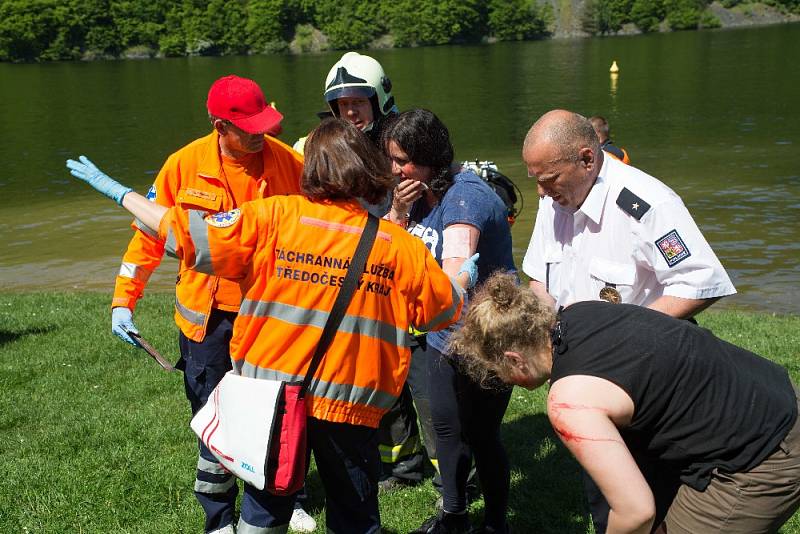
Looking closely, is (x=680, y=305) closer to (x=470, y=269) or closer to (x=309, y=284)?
(x=470, y=269)

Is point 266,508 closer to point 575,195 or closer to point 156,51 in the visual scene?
point 575,195

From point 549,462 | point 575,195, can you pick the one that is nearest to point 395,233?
point 575,195

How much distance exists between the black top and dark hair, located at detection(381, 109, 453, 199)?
51.8 inches

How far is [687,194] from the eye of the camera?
19000 mm

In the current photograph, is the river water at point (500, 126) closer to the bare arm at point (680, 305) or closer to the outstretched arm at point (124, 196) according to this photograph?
the bare arm at point (680, 305)

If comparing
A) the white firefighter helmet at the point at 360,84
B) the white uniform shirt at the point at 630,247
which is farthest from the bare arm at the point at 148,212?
the white firefighter helmet at the point at 360,84

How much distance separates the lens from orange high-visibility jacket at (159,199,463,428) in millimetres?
3109

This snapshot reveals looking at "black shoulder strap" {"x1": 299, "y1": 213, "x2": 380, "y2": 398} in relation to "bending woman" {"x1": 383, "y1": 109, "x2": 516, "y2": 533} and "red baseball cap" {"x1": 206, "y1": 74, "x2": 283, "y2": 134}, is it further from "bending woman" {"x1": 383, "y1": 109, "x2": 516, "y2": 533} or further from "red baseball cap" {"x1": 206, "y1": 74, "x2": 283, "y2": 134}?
"red baseball cap" {"x1": 206, "y1": 74, "x2": 283, "y2": 134}

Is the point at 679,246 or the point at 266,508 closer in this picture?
the point at 266,508

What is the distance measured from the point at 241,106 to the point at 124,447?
2.64m

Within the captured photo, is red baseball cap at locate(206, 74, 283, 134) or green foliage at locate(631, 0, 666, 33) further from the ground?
red baseball cap at locate(206, 74, 283, 134)

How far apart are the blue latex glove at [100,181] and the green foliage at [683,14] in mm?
104901

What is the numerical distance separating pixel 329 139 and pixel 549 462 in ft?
10.4

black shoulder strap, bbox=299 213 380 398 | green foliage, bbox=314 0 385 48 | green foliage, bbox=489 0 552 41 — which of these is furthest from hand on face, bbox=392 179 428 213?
green foliage, bbox=489 0 552 41
